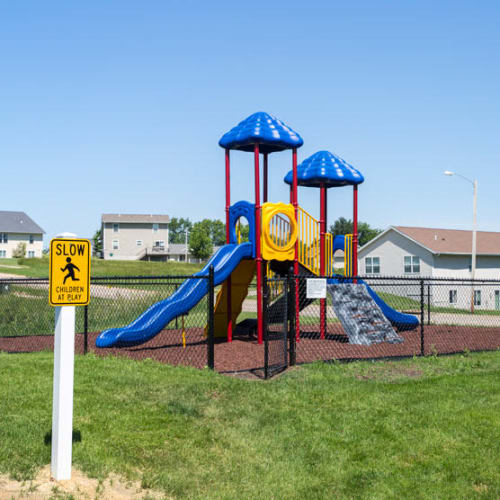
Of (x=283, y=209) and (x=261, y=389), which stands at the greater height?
(x=283, y=209)

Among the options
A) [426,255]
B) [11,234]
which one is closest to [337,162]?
[426,255]

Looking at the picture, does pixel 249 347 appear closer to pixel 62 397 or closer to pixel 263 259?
pixel 263 259

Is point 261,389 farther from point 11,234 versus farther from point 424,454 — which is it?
point 11,234

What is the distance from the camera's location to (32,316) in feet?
59.0

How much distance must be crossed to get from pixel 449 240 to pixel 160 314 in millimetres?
29510

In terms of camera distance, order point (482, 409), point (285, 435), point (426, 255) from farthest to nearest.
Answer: point (426, 255)
point (482, 409)
point (285, 435)

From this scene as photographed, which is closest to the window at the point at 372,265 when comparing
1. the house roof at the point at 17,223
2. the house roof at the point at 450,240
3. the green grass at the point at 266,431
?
the house roof at the point at 450,240

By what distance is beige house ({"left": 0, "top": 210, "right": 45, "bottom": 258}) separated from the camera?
69625 millimetres

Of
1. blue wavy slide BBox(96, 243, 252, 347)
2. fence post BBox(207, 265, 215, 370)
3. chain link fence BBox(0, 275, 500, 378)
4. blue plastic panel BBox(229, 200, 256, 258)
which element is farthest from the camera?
blue plastic panel BBox(229, 200, 256, 258)

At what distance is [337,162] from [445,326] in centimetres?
630

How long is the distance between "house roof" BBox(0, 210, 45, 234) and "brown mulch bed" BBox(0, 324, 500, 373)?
60511mm

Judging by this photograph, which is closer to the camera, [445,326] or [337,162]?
[337,162]

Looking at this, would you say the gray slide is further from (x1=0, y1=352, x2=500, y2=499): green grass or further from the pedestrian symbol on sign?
the pedestrian symbol on sign

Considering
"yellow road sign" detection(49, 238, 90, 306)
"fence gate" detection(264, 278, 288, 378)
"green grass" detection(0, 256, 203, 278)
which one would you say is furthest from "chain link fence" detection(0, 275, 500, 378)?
"green grass" detection(0, 256, 203, 278)
